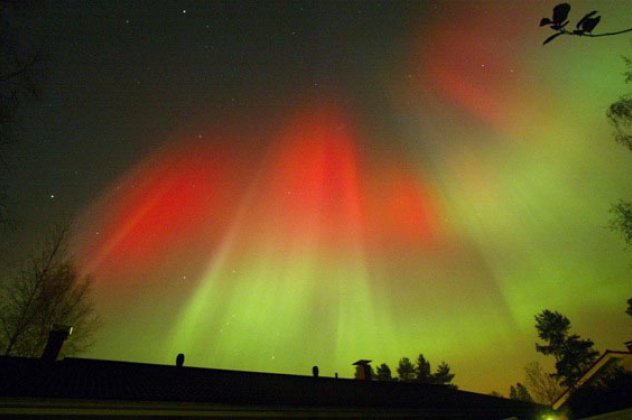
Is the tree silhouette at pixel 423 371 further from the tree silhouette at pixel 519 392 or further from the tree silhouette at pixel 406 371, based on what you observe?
the tree silhouette at pixel 519 392

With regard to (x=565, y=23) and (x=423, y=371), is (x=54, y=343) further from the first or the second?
(x=423, y=371)

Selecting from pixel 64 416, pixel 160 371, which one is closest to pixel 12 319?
pixel 160 371

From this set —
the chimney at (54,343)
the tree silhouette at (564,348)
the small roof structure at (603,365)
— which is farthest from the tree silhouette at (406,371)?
the chimney at (54,343)

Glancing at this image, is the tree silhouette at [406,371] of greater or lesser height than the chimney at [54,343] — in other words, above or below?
above

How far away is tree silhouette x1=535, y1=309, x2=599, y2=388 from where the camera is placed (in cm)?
4334

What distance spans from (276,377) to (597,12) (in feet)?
53.2

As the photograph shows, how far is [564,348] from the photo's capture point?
44688 mm

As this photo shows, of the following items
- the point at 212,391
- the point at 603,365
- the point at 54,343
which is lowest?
the point at 212,391

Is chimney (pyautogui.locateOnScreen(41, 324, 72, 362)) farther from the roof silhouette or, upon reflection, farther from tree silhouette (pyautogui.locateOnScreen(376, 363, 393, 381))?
tree silhouette (pyautogui.locateOnScreen(376, 363, 393, 381))

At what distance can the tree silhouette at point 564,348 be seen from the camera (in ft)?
142

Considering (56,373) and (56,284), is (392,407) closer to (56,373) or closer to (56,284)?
(56,373)

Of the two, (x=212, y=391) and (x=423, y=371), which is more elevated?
(x=423, y=371)

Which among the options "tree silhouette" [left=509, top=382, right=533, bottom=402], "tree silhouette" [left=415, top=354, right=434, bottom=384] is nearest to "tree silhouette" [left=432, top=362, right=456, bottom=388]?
"tree silhouette" [left=415, top=354, right=434, bottom=384]

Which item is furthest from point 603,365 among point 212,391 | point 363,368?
point 212,391
